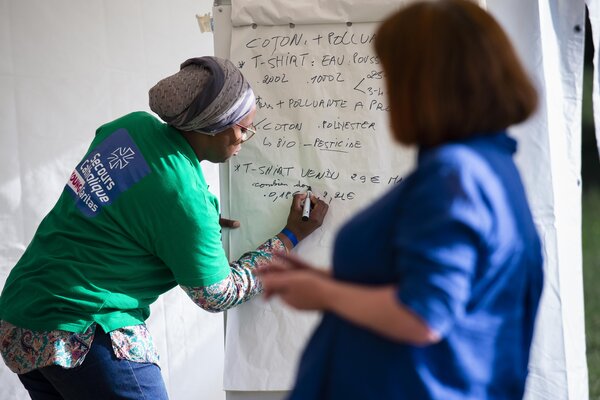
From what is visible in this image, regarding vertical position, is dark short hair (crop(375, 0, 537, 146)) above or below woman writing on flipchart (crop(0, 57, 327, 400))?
above

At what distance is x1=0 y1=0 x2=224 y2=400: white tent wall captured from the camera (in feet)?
8.95

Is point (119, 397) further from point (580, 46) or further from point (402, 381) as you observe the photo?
point (580, 46)

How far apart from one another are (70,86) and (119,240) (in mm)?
1336

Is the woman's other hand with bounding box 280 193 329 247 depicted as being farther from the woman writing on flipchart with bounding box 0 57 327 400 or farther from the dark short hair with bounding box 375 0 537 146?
the dark short hair with bounding box 375 0 537 146

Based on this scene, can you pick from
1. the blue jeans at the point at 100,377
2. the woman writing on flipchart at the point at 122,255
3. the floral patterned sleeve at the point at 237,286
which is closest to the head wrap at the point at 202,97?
the woman writing on flipchart at the point at 122,255

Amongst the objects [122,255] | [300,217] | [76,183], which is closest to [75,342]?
[122,255]

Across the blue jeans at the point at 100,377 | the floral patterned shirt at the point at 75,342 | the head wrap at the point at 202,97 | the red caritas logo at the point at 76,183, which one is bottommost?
the blue jeans at the point at 100,377

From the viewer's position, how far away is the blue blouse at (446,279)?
879 millimetres

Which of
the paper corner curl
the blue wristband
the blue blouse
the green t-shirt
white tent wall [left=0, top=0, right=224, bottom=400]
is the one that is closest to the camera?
the blue blouse

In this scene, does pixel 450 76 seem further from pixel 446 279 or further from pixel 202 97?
pixel 202 97

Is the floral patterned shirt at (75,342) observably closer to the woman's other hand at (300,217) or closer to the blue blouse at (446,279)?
the woman's other hand at (300,217)

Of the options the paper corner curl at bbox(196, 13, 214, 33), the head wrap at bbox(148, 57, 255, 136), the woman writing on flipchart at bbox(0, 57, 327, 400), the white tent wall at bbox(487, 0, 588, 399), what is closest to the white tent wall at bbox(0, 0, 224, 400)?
the paper corner curl at bbox(196, 13, 214, 33)

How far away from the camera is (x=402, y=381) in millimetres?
965

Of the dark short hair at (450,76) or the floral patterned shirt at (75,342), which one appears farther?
the floral patterned shirt at (75,342)
